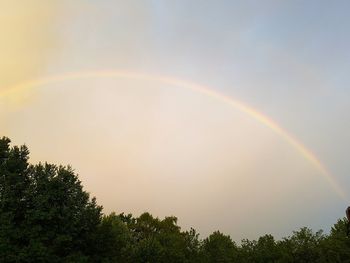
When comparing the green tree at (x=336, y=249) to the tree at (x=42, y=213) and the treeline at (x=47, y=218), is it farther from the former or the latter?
the tree at (x=42, y=213)

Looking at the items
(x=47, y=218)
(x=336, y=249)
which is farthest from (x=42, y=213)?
(x=336, y=249)

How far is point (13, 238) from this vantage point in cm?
4922

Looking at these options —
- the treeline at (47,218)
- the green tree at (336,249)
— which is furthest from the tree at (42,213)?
the green tree at (336,249)

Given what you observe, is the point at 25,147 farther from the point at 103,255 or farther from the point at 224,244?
the point at 224,244

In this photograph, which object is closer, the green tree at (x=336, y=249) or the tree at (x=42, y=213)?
the tree at (x=42, y=213)

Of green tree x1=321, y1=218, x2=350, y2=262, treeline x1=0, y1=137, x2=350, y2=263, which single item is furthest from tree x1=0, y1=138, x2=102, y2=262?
green tree x1=321, y1=218, x2=350, y2=262

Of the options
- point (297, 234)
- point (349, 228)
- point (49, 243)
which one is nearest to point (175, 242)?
point (297, 234)

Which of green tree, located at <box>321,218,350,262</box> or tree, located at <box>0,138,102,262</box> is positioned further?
green tree, located at <box>321,218,350,262</box>

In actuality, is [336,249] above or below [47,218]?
above

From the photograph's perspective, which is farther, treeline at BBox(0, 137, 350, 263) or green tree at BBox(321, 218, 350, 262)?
green tree at BBox(321, 218, 350, 262)

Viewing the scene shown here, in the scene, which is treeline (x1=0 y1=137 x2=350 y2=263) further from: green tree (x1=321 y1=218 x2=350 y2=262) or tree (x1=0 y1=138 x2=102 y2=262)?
green tree (x1=321 y1=218 x2=350 y2=262)

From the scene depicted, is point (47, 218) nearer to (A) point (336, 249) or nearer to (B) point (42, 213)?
(B) point (42, 213)

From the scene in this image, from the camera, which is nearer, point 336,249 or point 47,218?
point 47,218

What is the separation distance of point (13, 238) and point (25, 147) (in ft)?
37.1
